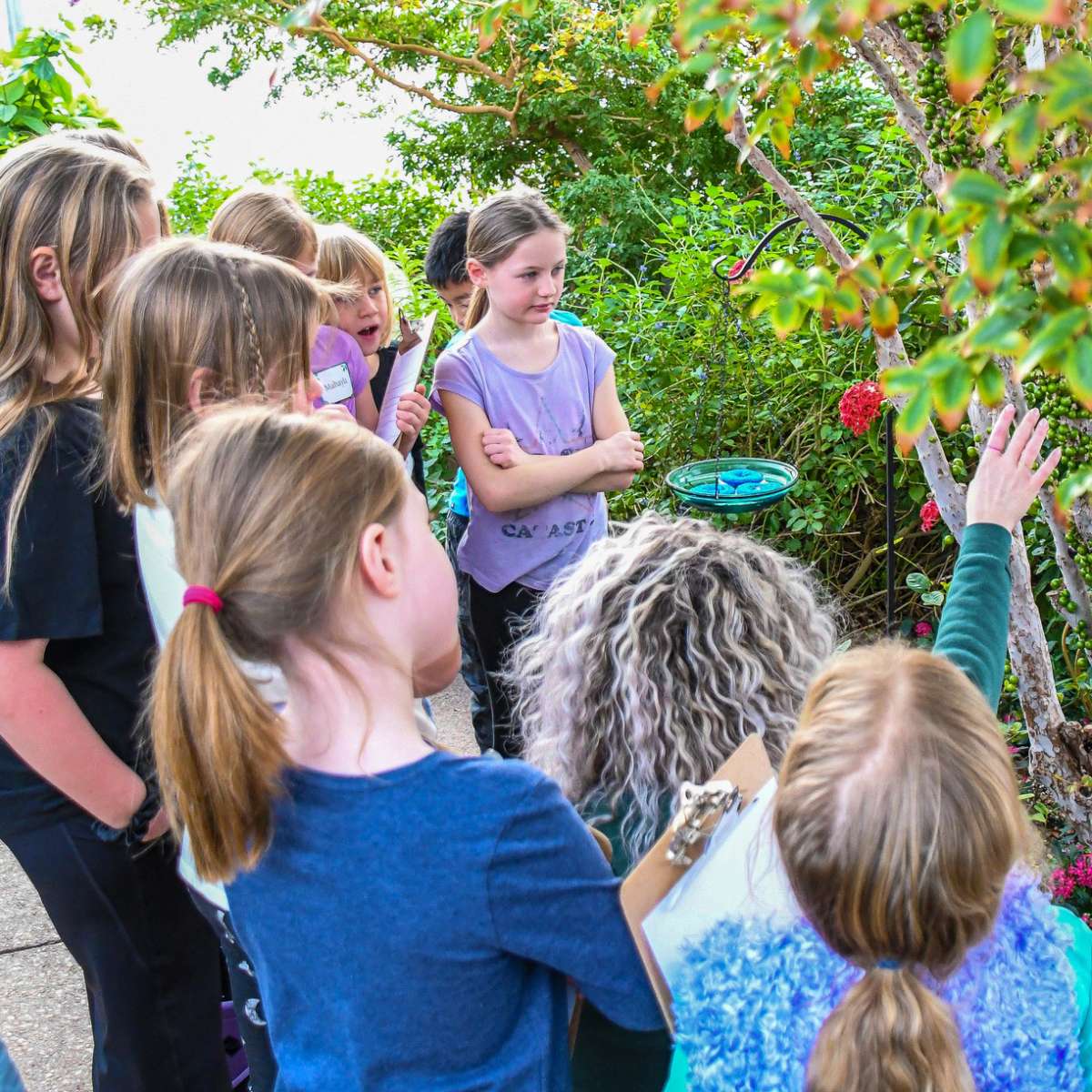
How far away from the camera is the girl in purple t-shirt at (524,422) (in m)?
2.76

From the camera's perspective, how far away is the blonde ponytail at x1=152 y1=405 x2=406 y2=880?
122 cm

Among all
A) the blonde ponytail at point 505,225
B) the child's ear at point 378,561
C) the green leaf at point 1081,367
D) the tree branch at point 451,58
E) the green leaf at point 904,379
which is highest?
the tree branch at point 451,58

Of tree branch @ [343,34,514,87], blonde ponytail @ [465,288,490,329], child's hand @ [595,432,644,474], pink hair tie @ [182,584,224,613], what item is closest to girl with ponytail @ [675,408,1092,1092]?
pink hair tie @ [182,584,224,613]

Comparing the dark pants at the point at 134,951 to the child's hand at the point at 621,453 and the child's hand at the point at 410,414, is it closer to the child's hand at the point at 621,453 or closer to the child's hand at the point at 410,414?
the child's hand at the point at 410,414

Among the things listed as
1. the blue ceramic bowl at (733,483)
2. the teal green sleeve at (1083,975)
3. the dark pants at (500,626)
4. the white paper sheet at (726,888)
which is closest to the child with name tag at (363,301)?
the dark pants at (500,626)

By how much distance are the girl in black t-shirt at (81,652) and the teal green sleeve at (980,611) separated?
3.81ft

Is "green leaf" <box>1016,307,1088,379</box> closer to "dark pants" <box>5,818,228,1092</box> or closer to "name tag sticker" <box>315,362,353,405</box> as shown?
"dark pants" <box>5,818,228,1092</box>

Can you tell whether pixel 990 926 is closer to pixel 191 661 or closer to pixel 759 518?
pixel 191 661

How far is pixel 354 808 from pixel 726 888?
40 cm

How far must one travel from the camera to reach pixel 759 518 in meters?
4.04

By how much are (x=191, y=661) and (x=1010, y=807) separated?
806 mm

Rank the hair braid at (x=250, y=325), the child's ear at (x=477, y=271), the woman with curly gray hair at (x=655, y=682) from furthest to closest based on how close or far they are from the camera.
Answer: the child's ear at (x=477, y=271) < the hair braid at (x=250, y=325) < the woman with curly gray hair at (x=655, y=682)

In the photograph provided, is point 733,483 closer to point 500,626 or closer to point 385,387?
point 500,626

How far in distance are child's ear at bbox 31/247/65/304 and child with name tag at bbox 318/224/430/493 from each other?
1.18 metres
